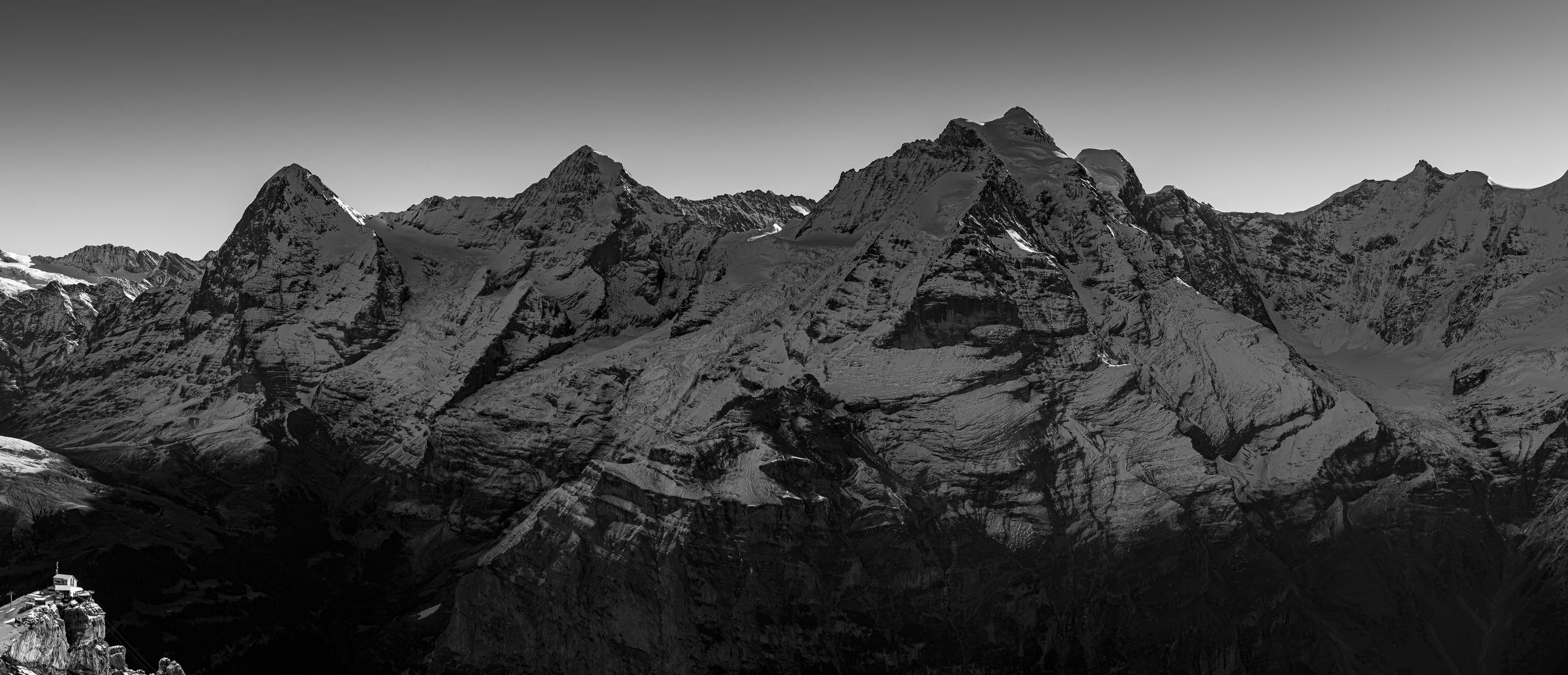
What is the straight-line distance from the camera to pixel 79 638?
75.0 metres

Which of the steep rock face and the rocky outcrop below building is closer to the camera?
the rocky outcrop below building

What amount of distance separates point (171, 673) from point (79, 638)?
4304 millimetres

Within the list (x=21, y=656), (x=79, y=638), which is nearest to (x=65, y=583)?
(x=79, y=638)

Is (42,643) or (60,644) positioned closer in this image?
(42,643)

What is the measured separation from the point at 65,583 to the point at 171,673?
619 centimetres

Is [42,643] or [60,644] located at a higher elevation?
[42,643]

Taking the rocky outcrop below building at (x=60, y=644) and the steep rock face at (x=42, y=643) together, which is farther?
the steep rock face at (x=42, y=643)

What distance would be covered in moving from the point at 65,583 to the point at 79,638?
2468 mm

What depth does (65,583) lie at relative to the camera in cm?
7569

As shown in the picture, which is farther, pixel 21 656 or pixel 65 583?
pixel 65 583

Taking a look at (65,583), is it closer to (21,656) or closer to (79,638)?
(79,638)

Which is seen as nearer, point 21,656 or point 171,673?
point 21,656

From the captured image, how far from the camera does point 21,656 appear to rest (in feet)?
225
